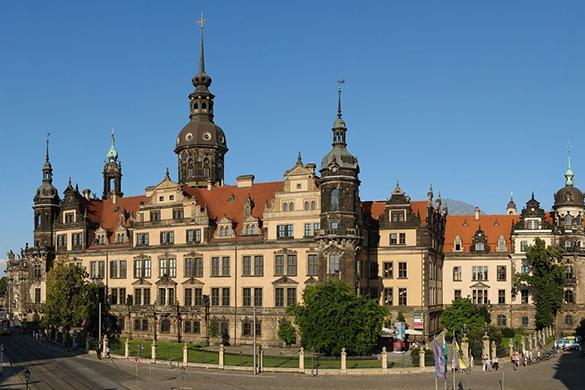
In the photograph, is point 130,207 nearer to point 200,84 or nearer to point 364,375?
point 200,84

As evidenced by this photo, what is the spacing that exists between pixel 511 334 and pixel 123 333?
1946 inches

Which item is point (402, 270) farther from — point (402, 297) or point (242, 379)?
point (242, 379)

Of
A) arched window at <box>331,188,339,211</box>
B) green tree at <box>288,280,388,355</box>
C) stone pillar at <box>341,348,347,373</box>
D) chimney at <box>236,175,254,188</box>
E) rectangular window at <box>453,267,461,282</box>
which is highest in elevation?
chimney at <box>236,175,254,188</box>

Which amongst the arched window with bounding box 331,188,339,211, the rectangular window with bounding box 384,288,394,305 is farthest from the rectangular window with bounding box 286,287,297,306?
the rectangular window with bounding box 384,288,394,305

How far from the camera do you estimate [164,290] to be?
9375cm

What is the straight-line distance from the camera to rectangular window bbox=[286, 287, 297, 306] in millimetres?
84188

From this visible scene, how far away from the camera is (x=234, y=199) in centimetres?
9344

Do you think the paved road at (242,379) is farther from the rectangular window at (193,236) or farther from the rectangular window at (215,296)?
the rectangular window at (193,236)

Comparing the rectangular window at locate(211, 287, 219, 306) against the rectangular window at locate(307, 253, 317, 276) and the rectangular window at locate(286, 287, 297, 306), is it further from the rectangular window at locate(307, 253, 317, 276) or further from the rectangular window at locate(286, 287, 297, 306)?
the rectangular window at locate(307, 253, 317, 276)

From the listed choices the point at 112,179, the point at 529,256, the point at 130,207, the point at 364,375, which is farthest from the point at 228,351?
the point at 112,179

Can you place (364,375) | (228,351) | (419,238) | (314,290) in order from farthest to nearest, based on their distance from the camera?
1. (419,238)
2. (228,351)
3. (314,290)
4. (364,375)

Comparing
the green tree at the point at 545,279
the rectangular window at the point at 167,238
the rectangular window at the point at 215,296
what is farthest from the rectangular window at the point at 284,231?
the green tree at the point at 545,279

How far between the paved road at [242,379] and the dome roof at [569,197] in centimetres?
3939

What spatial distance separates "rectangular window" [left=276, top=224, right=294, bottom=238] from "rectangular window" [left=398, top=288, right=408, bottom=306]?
585 inches
